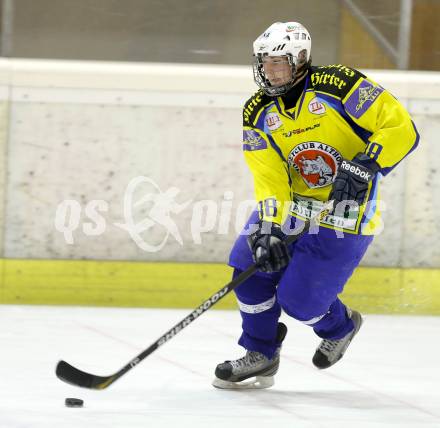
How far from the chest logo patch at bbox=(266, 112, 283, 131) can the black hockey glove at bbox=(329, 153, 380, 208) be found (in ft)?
1.09

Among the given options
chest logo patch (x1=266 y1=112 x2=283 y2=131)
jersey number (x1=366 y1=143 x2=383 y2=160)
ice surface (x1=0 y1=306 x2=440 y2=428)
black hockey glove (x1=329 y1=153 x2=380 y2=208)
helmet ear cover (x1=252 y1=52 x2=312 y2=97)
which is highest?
helmet ear cover (x1=252 y1=52 x2=312 y2=97)

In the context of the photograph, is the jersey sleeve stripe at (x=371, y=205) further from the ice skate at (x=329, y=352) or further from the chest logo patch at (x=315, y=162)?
the ice skate at (x=329, y=352)

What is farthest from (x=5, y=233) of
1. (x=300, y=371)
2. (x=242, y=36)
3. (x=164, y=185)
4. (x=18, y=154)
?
(x=300, y=371)

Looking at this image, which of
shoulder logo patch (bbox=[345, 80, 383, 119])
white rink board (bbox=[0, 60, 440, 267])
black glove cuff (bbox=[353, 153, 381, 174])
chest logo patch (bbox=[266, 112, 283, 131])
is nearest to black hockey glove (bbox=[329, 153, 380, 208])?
black glove cuff (bbox=[353, 153, 381, 174])

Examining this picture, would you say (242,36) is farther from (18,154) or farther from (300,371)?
(300,371)

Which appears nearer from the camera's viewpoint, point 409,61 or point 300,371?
point 300,371

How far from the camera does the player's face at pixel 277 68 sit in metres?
3.57

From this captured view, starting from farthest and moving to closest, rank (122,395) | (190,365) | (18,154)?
1. (18,154)
2. (190,365)
3. (122,395)

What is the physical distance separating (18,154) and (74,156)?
10.9 inches

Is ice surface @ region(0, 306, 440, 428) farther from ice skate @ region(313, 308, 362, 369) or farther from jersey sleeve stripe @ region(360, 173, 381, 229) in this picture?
jersey sleeve stripe @ region(360, 173, 381, 229)

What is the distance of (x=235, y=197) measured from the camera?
544 centimetres

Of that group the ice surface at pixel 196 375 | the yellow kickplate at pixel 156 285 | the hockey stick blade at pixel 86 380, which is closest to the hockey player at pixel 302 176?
the ice surface at pixel 196 375

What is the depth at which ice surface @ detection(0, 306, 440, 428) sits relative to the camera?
317 centimetres

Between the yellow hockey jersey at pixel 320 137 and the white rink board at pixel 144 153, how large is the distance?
5.57ft
